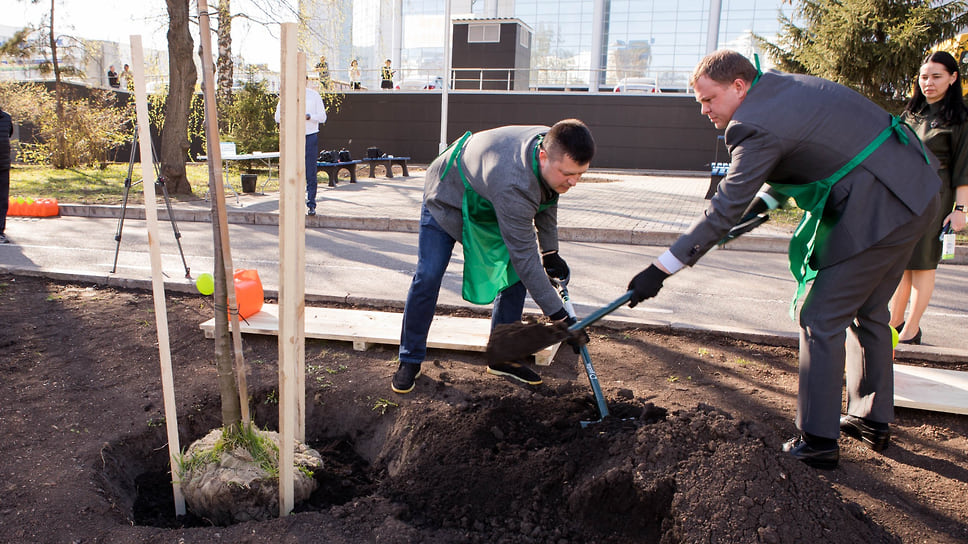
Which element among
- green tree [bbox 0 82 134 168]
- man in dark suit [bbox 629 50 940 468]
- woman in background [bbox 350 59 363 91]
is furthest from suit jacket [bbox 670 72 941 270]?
woman in background [bbox 350 59 363 91]

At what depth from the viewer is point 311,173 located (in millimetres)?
9820

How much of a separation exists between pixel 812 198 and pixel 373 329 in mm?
2740

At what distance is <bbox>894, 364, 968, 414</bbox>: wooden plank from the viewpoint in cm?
338

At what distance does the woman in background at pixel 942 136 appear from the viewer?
373cm

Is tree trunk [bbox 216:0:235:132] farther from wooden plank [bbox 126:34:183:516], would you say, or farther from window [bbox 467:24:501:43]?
wooden plank [bbox 126:34:183:516]

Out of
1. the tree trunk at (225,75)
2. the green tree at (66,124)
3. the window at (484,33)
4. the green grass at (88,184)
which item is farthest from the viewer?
the window at (484,33)

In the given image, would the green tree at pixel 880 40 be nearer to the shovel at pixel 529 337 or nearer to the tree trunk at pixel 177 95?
the shovel at pixel 529 337

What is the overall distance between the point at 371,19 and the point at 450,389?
28782mm

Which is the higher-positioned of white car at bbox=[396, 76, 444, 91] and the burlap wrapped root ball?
white car at bbox=[396, 76, 444, 91]

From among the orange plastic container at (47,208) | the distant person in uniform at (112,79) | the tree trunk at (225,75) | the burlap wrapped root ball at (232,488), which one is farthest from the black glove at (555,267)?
the distant person in uniform at (112,79)

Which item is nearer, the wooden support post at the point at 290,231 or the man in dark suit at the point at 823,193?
the wooden support post at the point at 290,231

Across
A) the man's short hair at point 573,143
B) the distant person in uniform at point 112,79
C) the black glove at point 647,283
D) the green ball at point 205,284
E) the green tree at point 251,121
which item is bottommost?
the green ball at point 205,284

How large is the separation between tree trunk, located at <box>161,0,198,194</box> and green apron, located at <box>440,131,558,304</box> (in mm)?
10163

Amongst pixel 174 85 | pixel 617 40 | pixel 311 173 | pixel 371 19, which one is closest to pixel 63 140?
pixel 174 85
